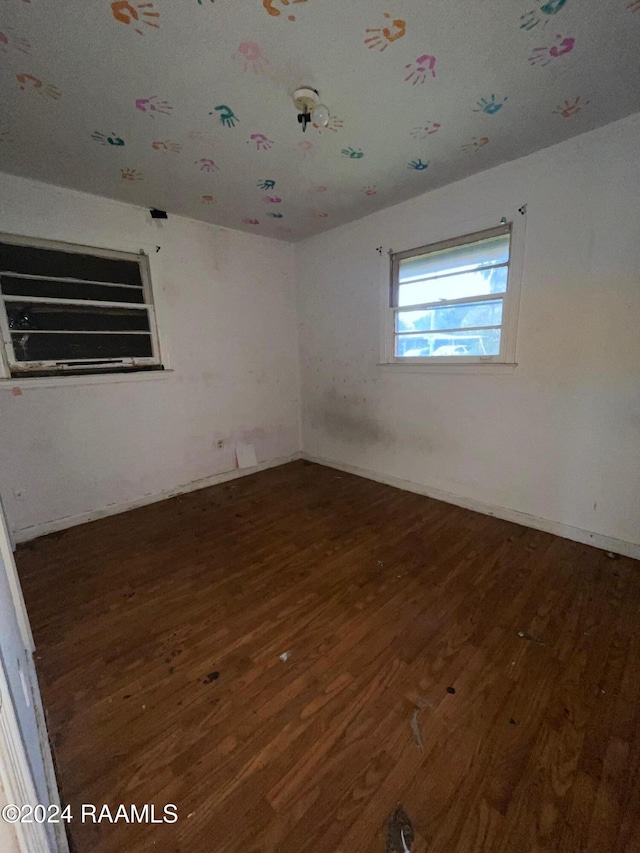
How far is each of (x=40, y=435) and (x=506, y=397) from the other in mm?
3625

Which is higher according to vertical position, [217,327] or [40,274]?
[40,274]

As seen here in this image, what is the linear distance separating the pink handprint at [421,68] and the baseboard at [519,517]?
2.77m

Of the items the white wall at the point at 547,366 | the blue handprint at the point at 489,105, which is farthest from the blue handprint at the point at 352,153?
the white wall at the point at 547,366

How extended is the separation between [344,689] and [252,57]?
8.98 feet

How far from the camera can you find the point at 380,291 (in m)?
3.20

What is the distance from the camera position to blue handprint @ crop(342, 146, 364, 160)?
213cm

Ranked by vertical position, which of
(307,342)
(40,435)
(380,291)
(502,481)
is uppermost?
(380,291)

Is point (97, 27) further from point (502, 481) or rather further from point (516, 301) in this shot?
point (502, 481)

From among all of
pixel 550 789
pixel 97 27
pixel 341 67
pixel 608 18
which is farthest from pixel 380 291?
pixel 550 789

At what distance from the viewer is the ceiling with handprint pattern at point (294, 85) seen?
4.25 ft

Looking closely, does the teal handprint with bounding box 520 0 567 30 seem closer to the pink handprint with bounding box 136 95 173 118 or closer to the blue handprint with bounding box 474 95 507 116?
the blue handprint with bounding box 474 95 507 116

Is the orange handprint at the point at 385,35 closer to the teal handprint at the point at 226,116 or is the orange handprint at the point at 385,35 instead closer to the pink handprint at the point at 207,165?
the teal handprint at the point at 226,116

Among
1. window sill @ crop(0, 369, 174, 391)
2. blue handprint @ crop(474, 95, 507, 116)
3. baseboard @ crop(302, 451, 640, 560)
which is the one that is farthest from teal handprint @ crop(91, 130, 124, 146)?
baseboard @ crop(302, 451, 640, 560)

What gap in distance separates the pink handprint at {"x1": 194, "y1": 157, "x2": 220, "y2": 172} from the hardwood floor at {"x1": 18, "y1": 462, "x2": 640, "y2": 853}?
264 cm
